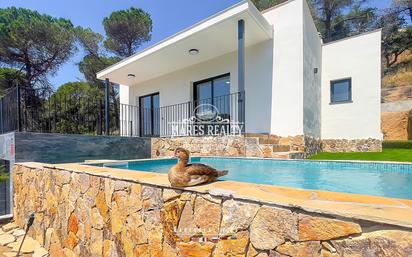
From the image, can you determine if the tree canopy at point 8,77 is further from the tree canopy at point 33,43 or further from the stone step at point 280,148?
the stone step at point 280,148

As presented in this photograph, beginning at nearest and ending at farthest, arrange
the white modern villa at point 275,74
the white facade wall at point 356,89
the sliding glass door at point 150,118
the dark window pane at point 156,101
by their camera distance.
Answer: the white modern villa at point 275,74 → the white facade wall at point 356,89 → the sliding glass door at point 150,118 → the dark window pane at point 156,101

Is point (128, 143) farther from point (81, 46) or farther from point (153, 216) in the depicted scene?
point (81, 46)

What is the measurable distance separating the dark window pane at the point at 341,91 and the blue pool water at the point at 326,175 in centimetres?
494

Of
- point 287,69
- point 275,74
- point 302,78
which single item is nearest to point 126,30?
Answer: point 275,74

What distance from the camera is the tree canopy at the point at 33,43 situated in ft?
54.3

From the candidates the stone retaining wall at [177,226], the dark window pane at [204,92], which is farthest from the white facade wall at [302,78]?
the stone retaining wall at [177,226]

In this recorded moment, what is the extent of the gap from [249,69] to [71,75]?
57.5 feet

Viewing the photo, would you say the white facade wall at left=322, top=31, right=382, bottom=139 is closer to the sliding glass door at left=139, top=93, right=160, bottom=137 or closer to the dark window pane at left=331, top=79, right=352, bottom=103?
the dark window pane at left=331, top=79, right=352, bottom=103

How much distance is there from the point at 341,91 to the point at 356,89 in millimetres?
559

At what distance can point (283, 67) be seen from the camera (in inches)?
313

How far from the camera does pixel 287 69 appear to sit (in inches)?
309

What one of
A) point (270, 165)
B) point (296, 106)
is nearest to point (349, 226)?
point (270, 165)

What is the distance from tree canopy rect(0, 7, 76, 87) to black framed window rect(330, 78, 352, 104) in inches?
733

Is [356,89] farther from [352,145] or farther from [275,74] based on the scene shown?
[275,74]
